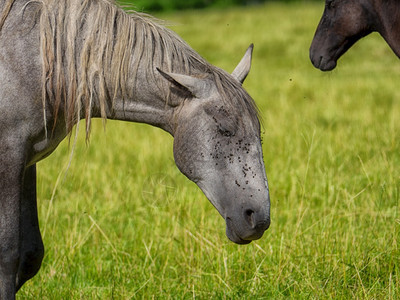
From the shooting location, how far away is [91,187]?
5887 mm

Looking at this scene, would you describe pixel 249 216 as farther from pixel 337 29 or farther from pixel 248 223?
pixel 337 29

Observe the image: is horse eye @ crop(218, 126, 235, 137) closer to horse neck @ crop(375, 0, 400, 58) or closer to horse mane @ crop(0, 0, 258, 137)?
horse mane @ crop(0, 0, 258, 137)

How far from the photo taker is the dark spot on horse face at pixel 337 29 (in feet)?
14.0

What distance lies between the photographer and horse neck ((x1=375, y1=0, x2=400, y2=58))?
4.14 meters

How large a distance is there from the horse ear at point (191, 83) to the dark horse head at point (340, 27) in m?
1.57

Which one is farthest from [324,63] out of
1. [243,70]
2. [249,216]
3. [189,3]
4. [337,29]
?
[189,3]

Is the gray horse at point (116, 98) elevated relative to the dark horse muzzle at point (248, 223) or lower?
elevated

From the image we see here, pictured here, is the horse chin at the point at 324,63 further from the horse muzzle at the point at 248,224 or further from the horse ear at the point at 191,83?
the horse muzzle at the point at 248,224

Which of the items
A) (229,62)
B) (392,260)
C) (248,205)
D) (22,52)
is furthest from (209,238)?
(229,62)

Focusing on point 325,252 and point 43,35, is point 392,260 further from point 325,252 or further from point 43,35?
point 43,35

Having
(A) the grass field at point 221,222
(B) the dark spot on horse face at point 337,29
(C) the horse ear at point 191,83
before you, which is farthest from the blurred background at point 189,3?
(C) the horse ear at point 191,83

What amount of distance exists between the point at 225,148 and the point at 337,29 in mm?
1686

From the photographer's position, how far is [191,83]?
308 centimetres

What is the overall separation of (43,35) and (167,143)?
4.66 m
